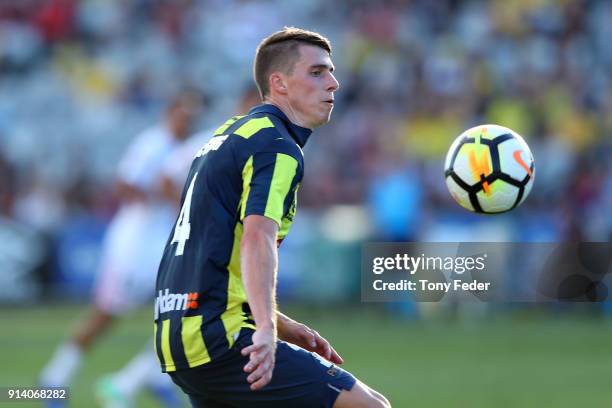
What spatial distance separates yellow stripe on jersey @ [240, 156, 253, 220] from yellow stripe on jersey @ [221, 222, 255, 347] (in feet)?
0.49

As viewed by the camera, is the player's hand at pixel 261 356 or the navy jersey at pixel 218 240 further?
the navy jersey at pixel 218 240

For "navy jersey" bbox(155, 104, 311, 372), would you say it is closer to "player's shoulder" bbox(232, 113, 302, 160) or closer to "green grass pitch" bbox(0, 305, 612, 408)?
"player's shoulder" bbox(232, 113, 302, 160)

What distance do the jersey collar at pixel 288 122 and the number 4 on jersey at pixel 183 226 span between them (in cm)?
44

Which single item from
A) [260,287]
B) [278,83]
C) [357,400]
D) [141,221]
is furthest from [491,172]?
[141,221]

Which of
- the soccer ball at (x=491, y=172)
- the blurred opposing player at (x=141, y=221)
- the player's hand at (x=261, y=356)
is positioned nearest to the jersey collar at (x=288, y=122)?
the player's hand at (x=261, y=356)

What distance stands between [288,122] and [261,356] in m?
1.24

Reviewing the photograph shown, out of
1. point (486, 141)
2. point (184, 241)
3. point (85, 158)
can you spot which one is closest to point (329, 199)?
point (85, 158)

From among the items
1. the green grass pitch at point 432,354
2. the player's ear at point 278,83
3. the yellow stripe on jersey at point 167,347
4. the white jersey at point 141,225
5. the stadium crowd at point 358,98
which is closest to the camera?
the yellow stripe on jersey at point 167,347

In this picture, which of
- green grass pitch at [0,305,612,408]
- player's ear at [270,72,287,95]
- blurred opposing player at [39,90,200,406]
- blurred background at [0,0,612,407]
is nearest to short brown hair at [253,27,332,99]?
player's ear at [270,72,287,95]

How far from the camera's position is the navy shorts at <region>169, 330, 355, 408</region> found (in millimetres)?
5051

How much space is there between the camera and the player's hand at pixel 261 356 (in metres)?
4.66

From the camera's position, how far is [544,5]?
22.3 m

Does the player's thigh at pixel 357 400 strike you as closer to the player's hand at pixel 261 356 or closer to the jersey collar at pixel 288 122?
the player's hand at pixel 261 356

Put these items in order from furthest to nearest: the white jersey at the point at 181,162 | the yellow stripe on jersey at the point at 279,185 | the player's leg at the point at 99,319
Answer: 1. the white jersey at the point at 181,162
2. the player's leg at the point at 99,319
3. the yellow stripe on jersey at the point at 279,185
